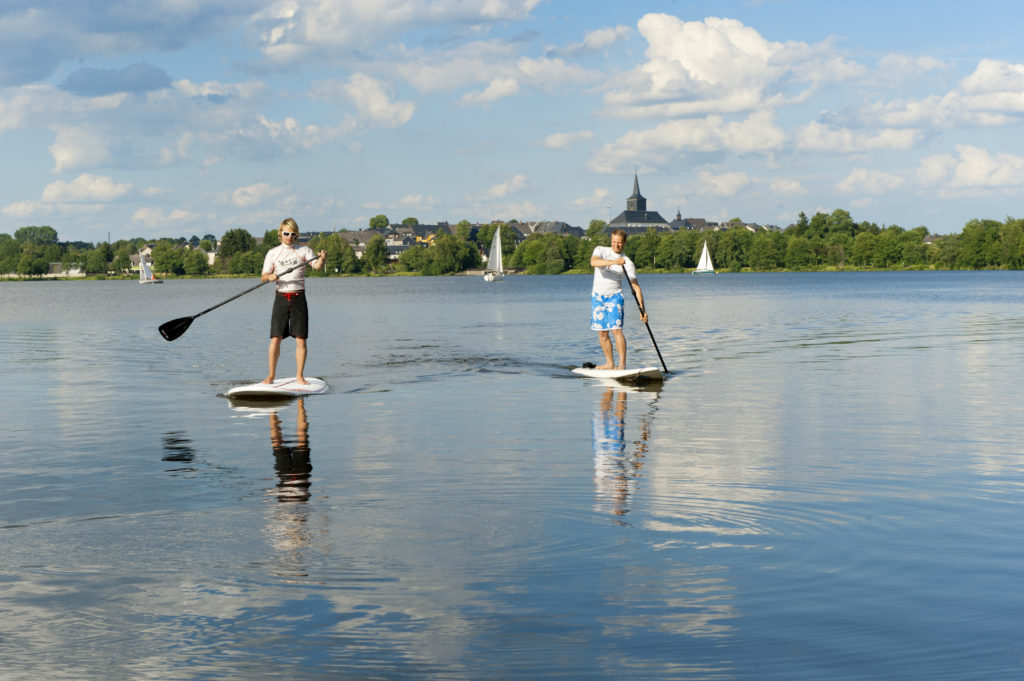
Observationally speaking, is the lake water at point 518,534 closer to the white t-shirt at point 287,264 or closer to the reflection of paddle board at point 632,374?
the reflection of paddle board at point 632,374

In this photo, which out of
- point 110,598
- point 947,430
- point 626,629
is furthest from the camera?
point 947,430

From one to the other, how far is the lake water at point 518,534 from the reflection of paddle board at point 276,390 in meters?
0.38

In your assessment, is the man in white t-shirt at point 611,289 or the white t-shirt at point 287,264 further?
the man in white t-shirt at point 611,289

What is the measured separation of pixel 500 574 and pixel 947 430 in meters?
7.90

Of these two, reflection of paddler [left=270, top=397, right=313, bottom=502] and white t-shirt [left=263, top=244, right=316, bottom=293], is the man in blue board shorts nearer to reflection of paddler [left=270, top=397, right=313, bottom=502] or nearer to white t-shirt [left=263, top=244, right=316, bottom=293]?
white t-shirt [left=263, top=244, right=316, bottom=293]

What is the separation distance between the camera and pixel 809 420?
1330 centimetres

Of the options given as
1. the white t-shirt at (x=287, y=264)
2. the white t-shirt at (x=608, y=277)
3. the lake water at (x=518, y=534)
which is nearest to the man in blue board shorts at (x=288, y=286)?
the white t-shirt at (x=287, y=264)

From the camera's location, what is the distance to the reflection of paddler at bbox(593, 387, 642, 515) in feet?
27.8

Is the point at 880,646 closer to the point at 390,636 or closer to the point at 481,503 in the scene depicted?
the point at 390,636

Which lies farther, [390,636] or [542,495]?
[542,495]

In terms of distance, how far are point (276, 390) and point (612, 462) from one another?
7267 millimetres

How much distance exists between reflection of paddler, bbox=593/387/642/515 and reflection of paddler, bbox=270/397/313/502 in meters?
2.46

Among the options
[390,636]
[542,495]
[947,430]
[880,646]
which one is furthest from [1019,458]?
[390,636]

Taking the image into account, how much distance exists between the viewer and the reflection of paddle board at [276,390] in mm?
15953
